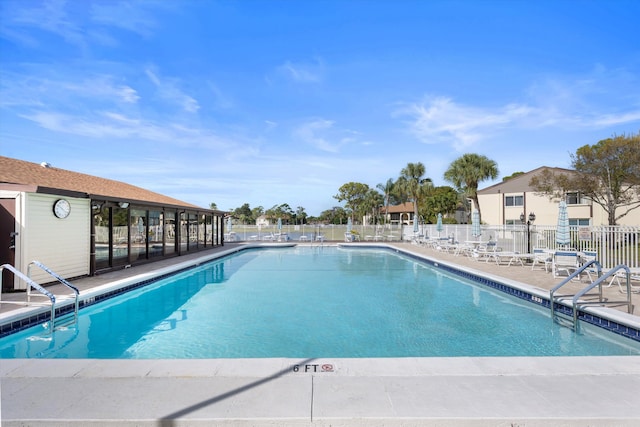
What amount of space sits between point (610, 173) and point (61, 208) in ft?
88.4

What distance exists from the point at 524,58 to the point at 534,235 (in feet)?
21.8

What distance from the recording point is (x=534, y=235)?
13852 mm

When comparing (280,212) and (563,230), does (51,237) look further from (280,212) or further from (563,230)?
(280,212)

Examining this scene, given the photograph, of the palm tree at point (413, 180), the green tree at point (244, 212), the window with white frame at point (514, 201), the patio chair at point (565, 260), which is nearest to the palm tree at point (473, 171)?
the window with white frame at point (514, 201)

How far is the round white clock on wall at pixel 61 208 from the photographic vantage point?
8.16 meters

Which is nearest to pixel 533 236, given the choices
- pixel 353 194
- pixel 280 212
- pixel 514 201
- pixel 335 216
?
pixel 514 201

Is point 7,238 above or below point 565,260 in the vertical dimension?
above

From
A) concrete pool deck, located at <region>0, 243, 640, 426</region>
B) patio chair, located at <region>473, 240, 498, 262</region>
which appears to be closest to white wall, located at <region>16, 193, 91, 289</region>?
concrete pool deck, located at <region>0, 243, 640, 426</region>

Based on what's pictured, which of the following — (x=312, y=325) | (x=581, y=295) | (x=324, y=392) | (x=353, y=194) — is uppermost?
(x=353, y=194)

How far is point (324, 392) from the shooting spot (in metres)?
2.89

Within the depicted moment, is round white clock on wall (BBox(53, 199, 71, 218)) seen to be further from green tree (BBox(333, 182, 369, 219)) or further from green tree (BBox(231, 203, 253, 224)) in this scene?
green tree (BBox(231, 203, 253, 224))

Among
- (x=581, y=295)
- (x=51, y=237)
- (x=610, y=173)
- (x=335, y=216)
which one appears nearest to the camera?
(x=581, y=295)

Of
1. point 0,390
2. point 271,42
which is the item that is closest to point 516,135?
point 271,42

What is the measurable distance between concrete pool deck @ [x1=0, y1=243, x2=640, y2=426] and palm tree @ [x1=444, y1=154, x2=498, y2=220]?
29756mm
